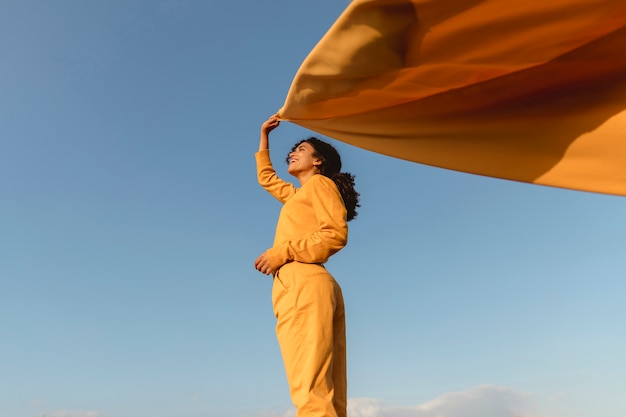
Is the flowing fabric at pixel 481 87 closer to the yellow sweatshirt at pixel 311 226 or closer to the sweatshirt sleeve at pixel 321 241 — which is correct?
the yellow sweatshirt at pixel 311 226

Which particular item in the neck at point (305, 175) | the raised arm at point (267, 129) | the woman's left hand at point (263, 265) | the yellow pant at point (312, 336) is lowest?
the yellow pant at point (312, 336)

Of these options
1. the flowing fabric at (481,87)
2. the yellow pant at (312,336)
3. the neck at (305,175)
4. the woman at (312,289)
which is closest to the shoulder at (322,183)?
the woman at (312,289)

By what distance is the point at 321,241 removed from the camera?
3.16 meters

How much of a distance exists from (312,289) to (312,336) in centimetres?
23

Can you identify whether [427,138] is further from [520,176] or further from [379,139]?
[520,176]

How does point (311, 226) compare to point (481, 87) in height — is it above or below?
below

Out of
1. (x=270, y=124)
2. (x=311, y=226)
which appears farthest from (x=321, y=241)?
(x=270, y=124)

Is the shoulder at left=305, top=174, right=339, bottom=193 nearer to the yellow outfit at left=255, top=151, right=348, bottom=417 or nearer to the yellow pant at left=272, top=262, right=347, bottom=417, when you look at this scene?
the yellow outfit at left=255, top=151, right=348, bottom=417

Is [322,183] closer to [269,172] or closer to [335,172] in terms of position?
[335,172]

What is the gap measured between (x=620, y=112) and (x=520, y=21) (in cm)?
76

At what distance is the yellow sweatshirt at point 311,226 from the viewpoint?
3.17m

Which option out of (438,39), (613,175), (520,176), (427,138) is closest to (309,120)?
(427,138)

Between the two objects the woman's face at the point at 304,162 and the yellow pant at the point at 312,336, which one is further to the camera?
the woman's face at the point at 304,162

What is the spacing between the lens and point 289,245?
3.21 m
